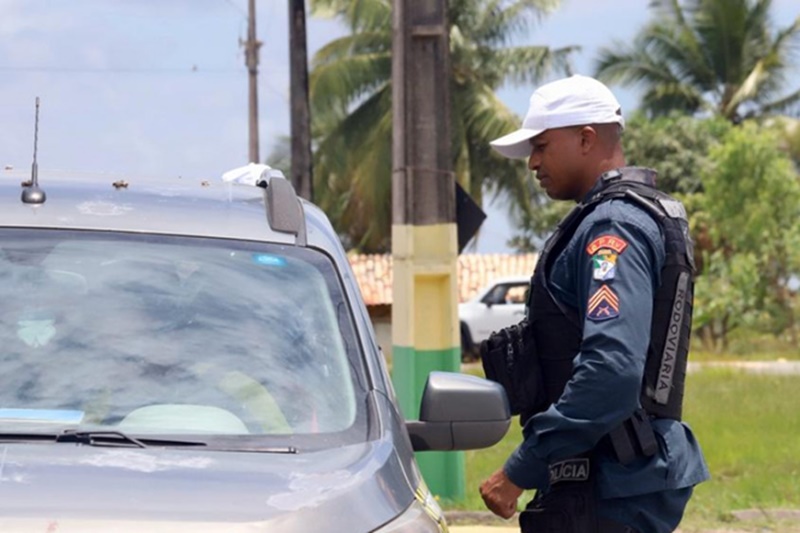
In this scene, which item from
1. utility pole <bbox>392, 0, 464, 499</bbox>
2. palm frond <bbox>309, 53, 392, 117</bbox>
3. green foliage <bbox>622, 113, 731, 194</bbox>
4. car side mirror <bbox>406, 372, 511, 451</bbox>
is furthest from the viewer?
green foliage <bbox>622, 113, 731, 194</bbox>

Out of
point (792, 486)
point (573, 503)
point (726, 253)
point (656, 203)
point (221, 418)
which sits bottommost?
point (726, 253)

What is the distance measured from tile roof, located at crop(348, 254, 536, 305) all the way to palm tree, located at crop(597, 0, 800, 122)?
6115 mm

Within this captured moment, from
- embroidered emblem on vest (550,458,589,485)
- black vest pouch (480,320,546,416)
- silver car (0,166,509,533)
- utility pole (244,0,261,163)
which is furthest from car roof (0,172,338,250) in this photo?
utility pole (244,0,261,163)

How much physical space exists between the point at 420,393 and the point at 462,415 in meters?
6.16

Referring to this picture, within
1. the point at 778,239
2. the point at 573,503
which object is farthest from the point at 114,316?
the point at 778,239

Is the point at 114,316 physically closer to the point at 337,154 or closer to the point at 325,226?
the point at 325,226

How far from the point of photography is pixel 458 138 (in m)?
40.7

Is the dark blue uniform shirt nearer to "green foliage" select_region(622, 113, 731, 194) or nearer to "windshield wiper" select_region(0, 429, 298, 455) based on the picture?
"windshield wiper" select_region(0, 429, 298, 455)

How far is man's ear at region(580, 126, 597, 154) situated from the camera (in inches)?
176

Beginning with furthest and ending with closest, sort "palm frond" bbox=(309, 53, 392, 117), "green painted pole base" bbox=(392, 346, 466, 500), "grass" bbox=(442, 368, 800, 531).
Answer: "palm frond" bbox=(309, 53, 392, 117) → "grass" bbox=(442, 368, 800, 531) → "green painted pole base" bbox=(392, 346, 466, 500)

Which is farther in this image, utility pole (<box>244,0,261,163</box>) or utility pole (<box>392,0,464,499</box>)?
utility pole (<box>244,0,261,163</box>)

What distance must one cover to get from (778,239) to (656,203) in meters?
31.6

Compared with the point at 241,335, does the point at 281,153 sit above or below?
below

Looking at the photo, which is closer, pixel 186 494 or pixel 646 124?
pixel 186 494
